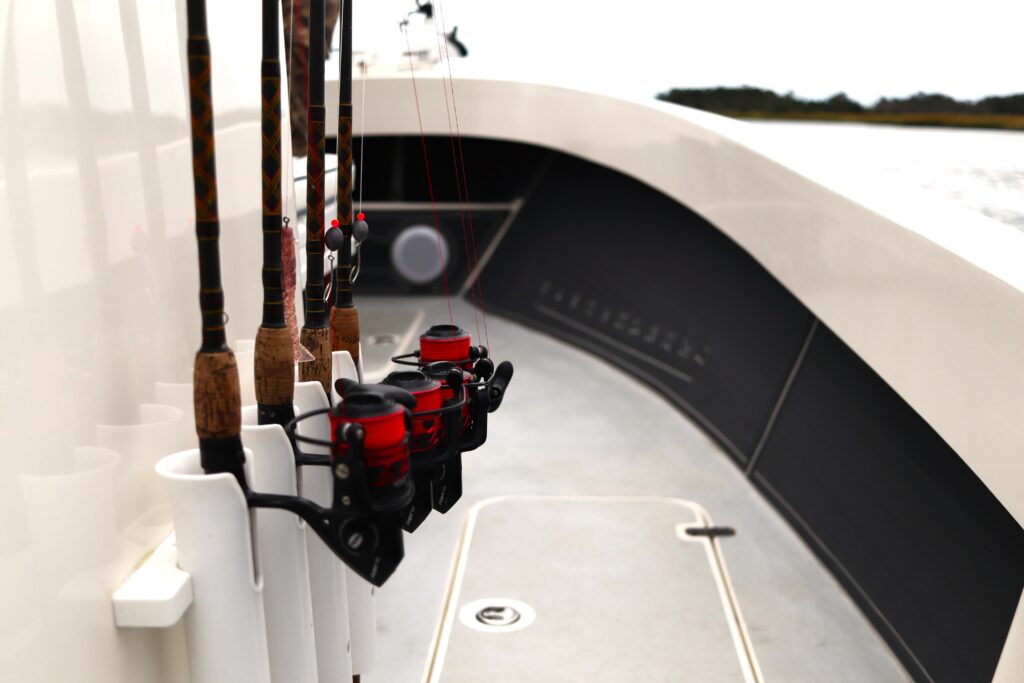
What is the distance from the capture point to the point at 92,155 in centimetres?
80

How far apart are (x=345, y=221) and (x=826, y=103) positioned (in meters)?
1.24

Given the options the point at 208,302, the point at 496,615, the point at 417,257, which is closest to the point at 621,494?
the point at 496,615

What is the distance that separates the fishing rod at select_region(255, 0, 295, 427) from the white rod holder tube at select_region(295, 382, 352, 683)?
4.0 inches

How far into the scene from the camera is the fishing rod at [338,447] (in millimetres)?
799

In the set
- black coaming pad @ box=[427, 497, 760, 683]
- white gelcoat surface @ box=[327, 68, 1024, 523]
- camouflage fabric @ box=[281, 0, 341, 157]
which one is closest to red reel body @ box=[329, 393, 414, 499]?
white gelcoat surface @ box=[327, 68, 1024, 523]

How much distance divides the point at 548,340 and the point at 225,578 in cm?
269

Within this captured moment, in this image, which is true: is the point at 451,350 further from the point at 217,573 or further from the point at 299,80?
the point at 299,80

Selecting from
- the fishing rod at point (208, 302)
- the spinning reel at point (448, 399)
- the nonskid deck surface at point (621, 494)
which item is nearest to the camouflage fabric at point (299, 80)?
the nonskid deck surface at point (621, 494)

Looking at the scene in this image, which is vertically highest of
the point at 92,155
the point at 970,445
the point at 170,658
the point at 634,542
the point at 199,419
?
the point at 92,155

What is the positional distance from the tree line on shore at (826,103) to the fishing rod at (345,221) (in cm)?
92

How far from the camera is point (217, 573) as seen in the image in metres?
0.83

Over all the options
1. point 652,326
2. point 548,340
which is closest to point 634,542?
point 652,326

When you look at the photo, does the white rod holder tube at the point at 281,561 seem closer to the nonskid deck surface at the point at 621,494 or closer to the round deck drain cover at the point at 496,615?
the nonskid deck surface at the point at 621,494

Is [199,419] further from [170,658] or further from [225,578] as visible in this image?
[170,658]
